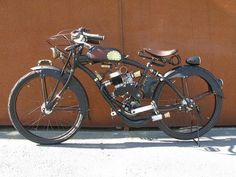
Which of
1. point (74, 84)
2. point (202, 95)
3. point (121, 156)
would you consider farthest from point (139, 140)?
point (74, 84)

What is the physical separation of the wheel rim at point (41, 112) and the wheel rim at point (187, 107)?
3.74 feet

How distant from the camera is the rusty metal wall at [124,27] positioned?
6.36m

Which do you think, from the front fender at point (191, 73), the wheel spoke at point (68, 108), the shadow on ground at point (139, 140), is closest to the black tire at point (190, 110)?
the front fender at point (191, 73)

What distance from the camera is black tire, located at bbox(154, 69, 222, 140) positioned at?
20.2 feet

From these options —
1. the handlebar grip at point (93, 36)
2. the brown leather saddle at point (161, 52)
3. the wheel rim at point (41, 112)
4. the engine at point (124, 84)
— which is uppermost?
the handlebar grip at point (93, 36)

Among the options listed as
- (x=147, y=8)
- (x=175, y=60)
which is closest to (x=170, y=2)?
(x=147, y=8)

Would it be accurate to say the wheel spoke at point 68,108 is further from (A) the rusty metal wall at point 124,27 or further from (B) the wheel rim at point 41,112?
(A) the rusty metal wall at point 124,27

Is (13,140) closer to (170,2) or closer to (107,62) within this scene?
(107,62)

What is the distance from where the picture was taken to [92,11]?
6.36m

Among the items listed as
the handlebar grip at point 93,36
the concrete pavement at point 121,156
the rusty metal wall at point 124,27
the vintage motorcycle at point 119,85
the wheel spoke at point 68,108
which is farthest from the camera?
the rusty metal wall at point 124,27

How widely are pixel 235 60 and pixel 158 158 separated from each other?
1.79 metres

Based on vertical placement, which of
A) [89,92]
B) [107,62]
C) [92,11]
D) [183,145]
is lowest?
[183,145]

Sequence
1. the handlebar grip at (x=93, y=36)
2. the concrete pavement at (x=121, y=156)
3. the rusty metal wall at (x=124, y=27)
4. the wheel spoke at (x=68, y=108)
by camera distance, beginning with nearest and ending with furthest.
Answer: the concrete pavement at (x=121, y=156)
the handlebar grip at (x=93, y=36)
the wheel spoke at (x=68, y=108)
the rusty metal wall at (x=124, y=27)

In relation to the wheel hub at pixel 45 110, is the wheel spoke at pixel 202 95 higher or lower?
higher
